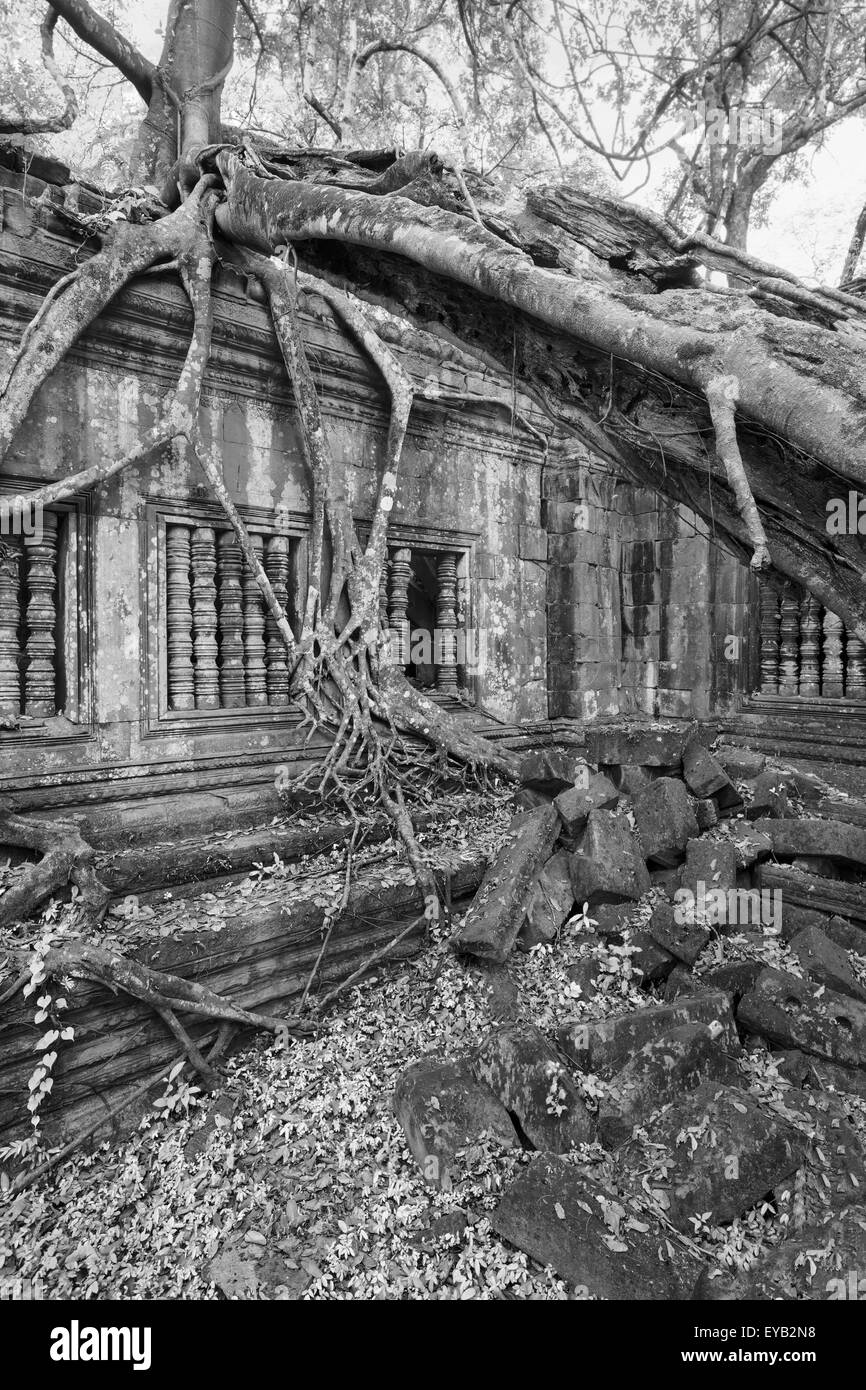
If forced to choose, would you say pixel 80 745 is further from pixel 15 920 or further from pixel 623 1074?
pixel 623 1074

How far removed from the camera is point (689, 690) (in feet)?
24.3

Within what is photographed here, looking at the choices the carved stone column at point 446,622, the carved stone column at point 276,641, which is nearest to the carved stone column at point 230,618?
the carved stone column at point 276,641

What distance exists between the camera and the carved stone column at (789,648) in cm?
663

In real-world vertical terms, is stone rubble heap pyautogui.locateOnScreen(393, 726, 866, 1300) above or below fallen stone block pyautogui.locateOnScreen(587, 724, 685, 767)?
below

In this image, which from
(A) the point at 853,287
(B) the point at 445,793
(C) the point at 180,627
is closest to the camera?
(C) the point at 180,627

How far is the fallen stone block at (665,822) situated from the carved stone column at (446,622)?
2.65 meters

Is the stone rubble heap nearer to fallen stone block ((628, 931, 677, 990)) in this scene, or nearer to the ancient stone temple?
fallen stone block ((628, 931, 677, 990))

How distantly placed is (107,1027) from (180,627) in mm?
2554

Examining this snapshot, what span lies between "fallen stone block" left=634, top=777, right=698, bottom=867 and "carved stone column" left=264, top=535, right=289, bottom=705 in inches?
104

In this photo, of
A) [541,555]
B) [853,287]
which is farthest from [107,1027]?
[853,287]

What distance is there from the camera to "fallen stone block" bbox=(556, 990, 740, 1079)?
292cm

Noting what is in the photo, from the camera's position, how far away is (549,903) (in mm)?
3891

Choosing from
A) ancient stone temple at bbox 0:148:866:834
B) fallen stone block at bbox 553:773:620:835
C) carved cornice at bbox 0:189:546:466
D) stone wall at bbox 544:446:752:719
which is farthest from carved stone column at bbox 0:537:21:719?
stone wall at bbox 544:446:752:719

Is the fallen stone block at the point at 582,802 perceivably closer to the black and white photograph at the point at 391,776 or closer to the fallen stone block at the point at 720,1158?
the black and white photograph at the point at 391,776
